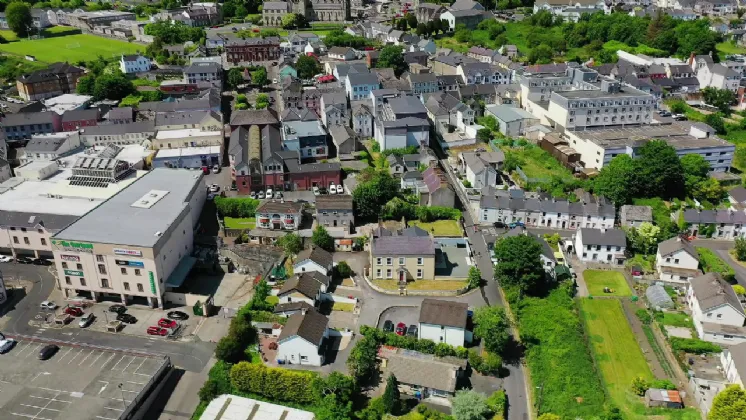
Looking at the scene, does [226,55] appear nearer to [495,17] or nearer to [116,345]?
[495,17]

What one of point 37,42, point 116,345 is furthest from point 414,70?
point 37,42

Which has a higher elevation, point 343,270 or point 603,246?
point 603,246

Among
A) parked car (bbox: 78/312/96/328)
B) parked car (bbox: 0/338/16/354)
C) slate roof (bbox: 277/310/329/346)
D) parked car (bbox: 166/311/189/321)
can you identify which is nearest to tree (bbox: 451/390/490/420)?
slate roof (bbox: 277/310/329/346)

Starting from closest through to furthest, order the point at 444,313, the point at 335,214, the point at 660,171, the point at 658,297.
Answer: the point at 444,313 → the point at 658,297 → the point at 335,214 → the point at 660,171

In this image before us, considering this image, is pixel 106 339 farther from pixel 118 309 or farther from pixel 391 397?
pixel 391 397

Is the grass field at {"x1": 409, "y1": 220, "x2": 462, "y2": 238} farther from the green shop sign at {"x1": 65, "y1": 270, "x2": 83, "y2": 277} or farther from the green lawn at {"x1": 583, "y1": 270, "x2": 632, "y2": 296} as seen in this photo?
the green shop sign at {"x1": 65, "y1": 270, "x2": 83, "y2": 277}

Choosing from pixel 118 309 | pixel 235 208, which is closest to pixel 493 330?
pixel 118 309

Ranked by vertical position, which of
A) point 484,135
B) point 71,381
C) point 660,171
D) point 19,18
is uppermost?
point 19,18
